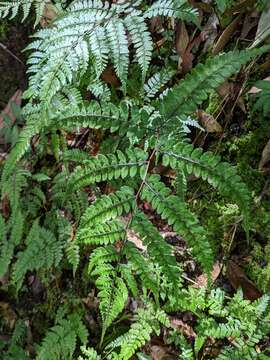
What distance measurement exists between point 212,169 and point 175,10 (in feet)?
3.10

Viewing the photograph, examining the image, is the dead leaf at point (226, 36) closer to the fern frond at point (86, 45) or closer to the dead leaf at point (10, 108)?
the fern frond at point (86, 45)

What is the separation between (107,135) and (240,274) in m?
1.40

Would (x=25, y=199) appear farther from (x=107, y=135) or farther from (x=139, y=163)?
(x=139, y=163)

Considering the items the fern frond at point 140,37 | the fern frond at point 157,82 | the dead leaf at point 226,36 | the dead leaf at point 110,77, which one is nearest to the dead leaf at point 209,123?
the fern frond at point 157,82

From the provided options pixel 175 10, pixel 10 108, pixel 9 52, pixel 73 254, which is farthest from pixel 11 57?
pixel 175 10

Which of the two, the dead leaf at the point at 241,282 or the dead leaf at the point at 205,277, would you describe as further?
the dead leaf at the point at 205,277

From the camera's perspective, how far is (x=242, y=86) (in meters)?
2.68

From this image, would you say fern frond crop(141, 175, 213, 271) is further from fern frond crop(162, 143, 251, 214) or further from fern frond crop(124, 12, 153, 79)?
fern frond crop(124, 12, 153, 79)

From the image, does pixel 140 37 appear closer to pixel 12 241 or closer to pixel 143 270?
pixel 143 270

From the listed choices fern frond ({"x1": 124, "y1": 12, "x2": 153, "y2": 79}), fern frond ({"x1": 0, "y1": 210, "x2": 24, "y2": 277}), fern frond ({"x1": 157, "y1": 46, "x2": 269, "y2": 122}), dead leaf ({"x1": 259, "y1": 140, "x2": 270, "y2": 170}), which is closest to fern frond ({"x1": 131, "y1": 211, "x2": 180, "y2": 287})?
fern frond ({"x1": 157, "y1": 46, "x2": 269, "y2": 122})

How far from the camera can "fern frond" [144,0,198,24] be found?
218 centimetres

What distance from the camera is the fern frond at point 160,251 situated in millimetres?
1730

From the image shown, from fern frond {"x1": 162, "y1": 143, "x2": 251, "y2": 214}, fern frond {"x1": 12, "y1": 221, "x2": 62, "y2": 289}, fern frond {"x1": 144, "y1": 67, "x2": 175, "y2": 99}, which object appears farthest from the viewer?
fern frond {"x1": 12, "y1": 221, "x2": 62, "y2": 289}

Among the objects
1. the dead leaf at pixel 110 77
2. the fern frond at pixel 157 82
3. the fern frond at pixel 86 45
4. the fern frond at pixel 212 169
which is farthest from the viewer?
the dead leaf at pixel 110 77
